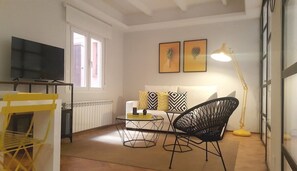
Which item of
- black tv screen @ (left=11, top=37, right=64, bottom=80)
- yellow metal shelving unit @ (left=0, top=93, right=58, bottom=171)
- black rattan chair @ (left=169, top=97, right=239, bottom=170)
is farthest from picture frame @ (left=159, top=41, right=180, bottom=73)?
yellow metal shelving unit @ (left=0, top=93, right=58, bottom=171)

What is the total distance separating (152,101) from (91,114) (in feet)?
4.29

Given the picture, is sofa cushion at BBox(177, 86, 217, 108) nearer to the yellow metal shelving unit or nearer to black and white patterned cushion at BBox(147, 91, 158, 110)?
black and white patterned cushion at BBox(147, 91, 158, 110)

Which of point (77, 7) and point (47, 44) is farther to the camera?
point (77, 7)

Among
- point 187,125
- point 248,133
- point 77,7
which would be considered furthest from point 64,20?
point 248,133

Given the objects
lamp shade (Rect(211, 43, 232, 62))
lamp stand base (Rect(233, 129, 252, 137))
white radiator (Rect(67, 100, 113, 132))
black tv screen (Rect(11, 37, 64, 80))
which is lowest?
lamp stand base (Rect(233, 129, 252, 137))

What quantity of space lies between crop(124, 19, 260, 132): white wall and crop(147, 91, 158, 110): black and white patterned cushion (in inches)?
31.5

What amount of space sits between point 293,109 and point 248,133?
3.28m

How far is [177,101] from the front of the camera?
4.42 metres

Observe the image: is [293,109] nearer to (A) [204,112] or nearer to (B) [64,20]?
(A) [204,112]

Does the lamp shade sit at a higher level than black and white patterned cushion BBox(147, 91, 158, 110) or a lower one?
higher

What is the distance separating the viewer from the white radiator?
400 cm

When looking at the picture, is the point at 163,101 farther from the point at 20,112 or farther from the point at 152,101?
the point at 20,112

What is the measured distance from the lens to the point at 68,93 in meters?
3.96

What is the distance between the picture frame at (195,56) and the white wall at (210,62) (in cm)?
10
